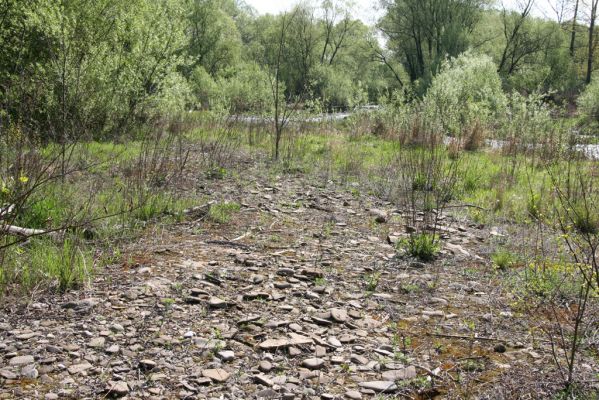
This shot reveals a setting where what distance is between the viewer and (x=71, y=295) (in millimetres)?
3963

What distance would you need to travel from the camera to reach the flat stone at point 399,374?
325cm

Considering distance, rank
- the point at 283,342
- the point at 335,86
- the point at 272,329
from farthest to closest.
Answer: the point at 335,86, the point at 272,329, the point at 283,342

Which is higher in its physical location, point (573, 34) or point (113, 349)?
point (573, 34)

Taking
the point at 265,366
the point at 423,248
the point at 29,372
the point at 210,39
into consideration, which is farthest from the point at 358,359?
the point at 210,39

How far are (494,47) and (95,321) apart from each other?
139 feet

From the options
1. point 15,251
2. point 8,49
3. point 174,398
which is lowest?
point 174,398

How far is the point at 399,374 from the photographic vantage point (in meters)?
3.29

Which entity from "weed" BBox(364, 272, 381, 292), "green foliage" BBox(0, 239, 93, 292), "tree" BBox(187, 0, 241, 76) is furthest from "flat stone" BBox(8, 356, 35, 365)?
"tree" BBox(187, 0, 241, 76)

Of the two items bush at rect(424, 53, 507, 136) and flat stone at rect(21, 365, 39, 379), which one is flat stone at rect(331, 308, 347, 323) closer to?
flat stone at rect(21, 365, 39, 379)

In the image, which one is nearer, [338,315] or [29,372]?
[29,372]

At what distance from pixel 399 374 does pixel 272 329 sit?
3.39ft

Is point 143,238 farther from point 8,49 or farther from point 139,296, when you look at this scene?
point 8,49

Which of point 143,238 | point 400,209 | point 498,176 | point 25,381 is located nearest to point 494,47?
point 498,176

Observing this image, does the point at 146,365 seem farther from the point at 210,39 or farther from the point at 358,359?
the point at 210,39
